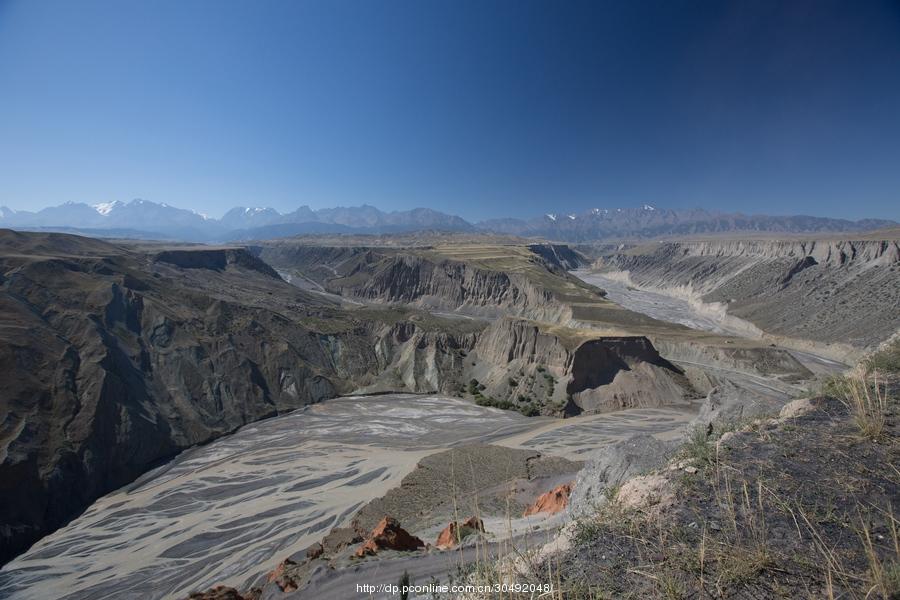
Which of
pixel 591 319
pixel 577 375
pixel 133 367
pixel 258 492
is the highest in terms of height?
pixel 591 319

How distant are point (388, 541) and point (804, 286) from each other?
10835cm

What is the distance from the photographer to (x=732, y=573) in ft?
13.7

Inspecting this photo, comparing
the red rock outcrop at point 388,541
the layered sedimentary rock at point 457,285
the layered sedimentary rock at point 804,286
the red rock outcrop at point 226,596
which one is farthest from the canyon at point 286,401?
the layered sedimentary rock at point 457,285

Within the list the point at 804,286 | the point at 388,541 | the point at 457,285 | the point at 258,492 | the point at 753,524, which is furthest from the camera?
the point at 457,285

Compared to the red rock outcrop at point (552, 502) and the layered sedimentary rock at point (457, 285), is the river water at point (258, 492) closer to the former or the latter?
the red rock outcrop at point (552, 502)

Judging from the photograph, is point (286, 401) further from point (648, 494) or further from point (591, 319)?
point (591, 319)

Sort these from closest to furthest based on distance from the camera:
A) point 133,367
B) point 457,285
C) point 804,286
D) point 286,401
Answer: point 133,367
point 286,401
point 804,286
point 457,285

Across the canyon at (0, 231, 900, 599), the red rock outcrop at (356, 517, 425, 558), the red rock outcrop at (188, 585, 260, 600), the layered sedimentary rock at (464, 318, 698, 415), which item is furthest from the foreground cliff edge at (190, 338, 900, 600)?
the layered sedimentary rock at (464, 318, 698, 415)

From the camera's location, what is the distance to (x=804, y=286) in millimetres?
88750

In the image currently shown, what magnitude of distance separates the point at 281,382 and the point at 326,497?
78.0ft

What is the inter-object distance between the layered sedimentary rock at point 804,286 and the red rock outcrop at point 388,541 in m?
70.2

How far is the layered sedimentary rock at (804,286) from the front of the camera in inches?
2544

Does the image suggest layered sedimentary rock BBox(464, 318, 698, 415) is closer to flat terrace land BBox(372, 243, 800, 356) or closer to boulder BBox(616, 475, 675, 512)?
flat terrace land BBox(372, 243, 800, 356)

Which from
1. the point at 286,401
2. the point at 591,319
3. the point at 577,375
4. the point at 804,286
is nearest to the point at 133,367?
the point at 286,401
